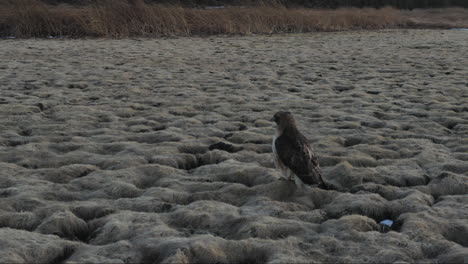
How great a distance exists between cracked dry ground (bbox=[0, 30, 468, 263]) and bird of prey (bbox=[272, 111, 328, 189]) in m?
0.17

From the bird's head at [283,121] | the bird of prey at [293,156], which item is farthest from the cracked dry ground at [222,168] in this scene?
the bird's head at [283,121]

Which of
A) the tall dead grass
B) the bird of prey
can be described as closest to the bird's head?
the bird of prey

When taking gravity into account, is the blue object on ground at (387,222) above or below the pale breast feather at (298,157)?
below

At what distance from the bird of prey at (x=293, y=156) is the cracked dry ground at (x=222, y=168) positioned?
17 cm

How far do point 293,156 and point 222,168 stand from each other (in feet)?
3.53

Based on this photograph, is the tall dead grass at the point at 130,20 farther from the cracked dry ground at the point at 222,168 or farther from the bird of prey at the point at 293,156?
the bird of prey at the point at 293,156

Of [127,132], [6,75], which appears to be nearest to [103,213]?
[127,132]

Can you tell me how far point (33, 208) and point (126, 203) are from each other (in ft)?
2.59

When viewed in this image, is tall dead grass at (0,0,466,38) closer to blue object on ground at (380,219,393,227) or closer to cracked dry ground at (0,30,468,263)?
cracked dry ground at (0,30,468,263)

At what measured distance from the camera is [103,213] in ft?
14.3

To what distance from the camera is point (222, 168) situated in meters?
5.50

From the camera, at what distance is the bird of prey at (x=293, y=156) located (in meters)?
4.68

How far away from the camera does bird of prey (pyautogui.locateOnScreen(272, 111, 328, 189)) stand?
4.68 meters

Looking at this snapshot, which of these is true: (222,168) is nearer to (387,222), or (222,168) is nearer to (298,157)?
(298,157)
